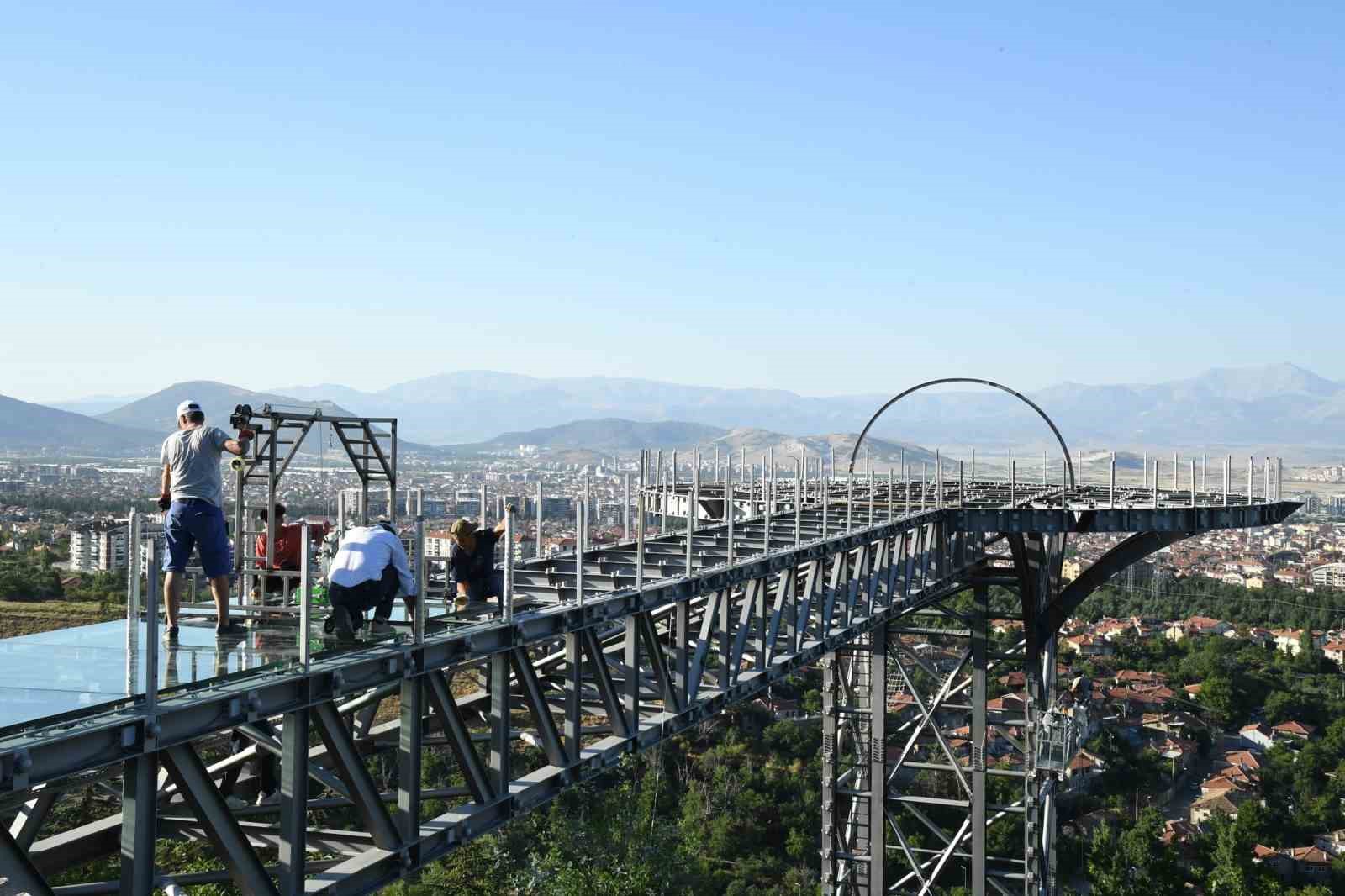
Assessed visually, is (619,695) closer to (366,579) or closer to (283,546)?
(283,546)

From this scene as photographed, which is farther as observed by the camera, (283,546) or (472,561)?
(472,561)

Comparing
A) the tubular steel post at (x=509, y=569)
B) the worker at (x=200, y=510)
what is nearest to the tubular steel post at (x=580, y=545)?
the tubular steel post at (x=509, y=569)

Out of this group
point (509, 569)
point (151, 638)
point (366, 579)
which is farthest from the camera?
point (509, 569)

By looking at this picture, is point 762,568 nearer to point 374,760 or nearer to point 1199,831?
point 374,760

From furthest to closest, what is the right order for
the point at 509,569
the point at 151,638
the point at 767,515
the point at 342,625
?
the point at 767,515
the point at 509,569
the point at 342,625
the point at 151,638

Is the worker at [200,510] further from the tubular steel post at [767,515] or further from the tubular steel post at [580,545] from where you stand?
the tubular steel post at [767,515]

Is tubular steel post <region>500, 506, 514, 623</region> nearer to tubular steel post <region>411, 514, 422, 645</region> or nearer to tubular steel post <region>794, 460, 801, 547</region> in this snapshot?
tubular steel post <region>411, 514, 422, 645</region>

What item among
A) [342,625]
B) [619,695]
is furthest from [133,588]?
[619,695]
